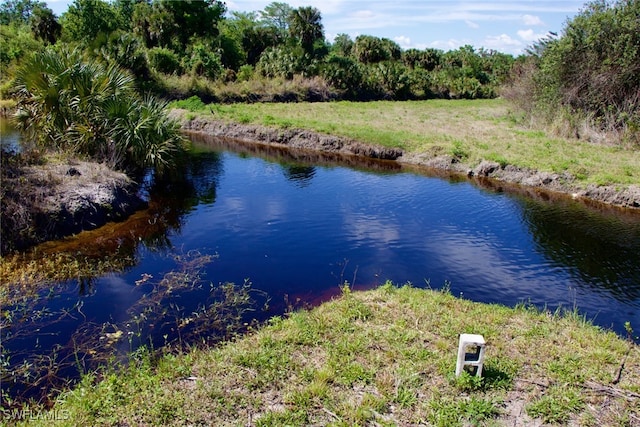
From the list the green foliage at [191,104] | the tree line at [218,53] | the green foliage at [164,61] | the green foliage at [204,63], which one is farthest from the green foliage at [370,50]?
the green foliage at [191,104]

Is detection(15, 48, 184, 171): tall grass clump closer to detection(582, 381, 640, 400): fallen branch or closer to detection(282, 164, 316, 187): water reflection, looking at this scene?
detection(282, 164, 316, 187): water reflection

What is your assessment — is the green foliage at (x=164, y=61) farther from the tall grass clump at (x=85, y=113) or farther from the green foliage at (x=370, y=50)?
the tall grass clump at (x=85, y=113)

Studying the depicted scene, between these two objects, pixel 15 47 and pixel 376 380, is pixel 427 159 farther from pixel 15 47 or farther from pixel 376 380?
pixel 15 47

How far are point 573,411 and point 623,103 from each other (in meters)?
22.7

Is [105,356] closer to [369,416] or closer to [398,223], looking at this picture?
[369,416]

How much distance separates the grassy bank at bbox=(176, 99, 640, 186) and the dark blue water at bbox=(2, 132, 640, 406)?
97.9 inches

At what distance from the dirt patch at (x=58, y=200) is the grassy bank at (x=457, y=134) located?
576 inches

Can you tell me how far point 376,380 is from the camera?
6.62 m

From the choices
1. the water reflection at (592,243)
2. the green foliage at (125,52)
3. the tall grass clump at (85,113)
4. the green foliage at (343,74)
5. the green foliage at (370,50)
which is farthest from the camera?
the green foliage at (370,50)

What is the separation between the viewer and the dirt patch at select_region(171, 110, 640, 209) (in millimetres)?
17719

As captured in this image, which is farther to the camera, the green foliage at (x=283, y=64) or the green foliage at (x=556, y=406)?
the green foliage at (x=283, y=64)

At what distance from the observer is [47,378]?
23.8 ft

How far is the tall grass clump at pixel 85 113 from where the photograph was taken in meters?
15.3

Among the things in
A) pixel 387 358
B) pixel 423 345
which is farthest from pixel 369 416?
pixel 423 345
